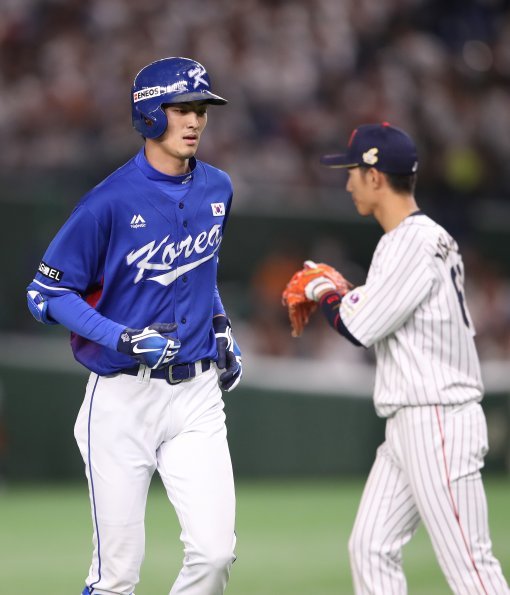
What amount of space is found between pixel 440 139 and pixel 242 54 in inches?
104

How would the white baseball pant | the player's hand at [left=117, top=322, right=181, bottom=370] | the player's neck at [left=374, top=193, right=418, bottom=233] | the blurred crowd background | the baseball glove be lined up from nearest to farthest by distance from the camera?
the player's hand at [left=117, top=322, right=181, bottom=370] → the white baseball pant → the player's neck at [left=374, top=193, right=418, bottom=233] → the baseball glove → the blurred crowd background

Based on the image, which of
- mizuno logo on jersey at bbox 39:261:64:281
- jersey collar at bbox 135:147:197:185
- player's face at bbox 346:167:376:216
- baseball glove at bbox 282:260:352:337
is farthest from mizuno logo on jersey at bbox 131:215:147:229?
player's face at bbox 346:167:376:216

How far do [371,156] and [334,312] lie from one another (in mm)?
702

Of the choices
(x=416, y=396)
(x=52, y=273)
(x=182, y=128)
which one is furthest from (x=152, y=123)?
(x=416, y=396)

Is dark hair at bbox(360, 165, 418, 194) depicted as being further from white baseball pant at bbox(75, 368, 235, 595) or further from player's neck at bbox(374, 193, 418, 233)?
white baseball pant at bbox(75, 368, 235, 595)

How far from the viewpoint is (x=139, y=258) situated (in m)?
5.25

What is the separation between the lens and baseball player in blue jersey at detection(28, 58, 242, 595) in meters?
5.12

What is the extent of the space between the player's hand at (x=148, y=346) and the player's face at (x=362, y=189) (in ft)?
3.87

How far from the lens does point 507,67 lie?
17219 millimetres

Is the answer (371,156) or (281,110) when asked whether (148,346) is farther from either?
(281,110)

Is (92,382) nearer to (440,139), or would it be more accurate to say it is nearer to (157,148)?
(157,148)

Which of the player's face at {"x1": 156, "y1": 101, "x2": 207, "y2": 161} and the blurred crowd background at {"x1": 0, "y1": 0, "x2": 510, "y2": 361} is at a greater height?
the blurred crowd background at {"x1": 0, "y1": 0, "x2": 510, "y2": 361}

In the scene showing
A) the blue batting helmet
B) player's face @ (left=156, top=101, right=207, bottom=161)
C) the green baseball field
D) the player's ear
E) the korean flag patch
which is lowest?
the green baseball field

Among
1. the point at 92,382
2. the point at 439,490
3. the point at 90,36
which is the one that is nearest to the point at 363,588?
the point at 439,490
